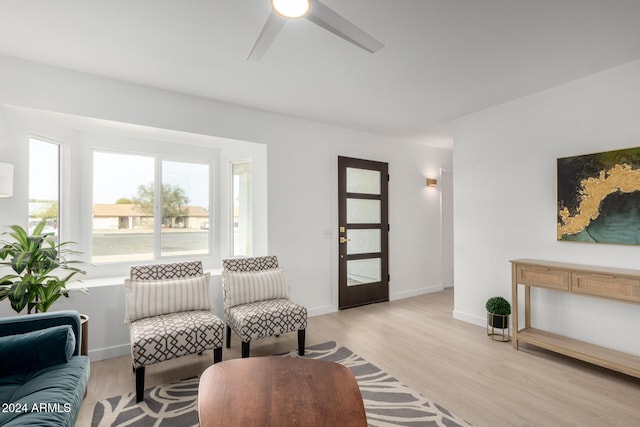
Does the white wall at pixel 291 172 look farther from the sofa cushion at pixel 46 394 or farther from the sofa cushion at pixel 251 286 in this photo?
the sofa cushion at pixel 46 394

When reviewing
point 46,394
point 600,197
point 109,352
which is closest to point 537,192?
point 600,197

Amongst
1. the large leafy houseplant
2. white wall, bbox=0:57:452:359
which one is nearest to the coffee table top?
the large leafy houseplant

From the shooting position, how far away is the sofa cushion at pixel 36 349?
1744 millimetres

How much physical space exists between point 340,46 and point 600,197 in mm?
2595

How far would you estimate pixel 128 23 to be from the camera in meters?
2.07

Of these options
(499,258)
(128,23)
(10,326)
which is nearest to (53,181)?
(10,326)

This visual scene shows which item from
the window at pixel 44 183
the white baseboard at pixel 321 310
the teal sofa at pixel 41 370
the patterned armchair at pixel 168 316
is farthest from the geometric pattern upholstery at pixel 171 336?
the white baseboard at pixel 321 310

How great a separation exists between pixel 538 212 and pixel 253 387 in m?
3.19

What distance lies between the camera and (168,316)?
2670mm

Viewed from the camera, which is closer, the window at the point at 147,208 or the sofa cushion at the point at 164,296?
the sofa cushion at the point at 164,296

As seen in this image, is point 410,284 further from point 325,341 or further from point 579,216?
point 579,216

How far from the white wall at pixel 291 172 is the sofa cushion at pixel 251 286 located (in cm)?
47

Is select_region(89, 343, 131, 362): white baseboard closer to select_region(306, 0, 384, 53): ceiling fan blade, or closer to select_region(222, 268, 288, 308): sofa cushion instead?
select_region(222, 268, 288, 308): sofa cushion

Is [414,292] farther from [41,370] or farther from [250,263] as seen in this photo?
[41,370]
